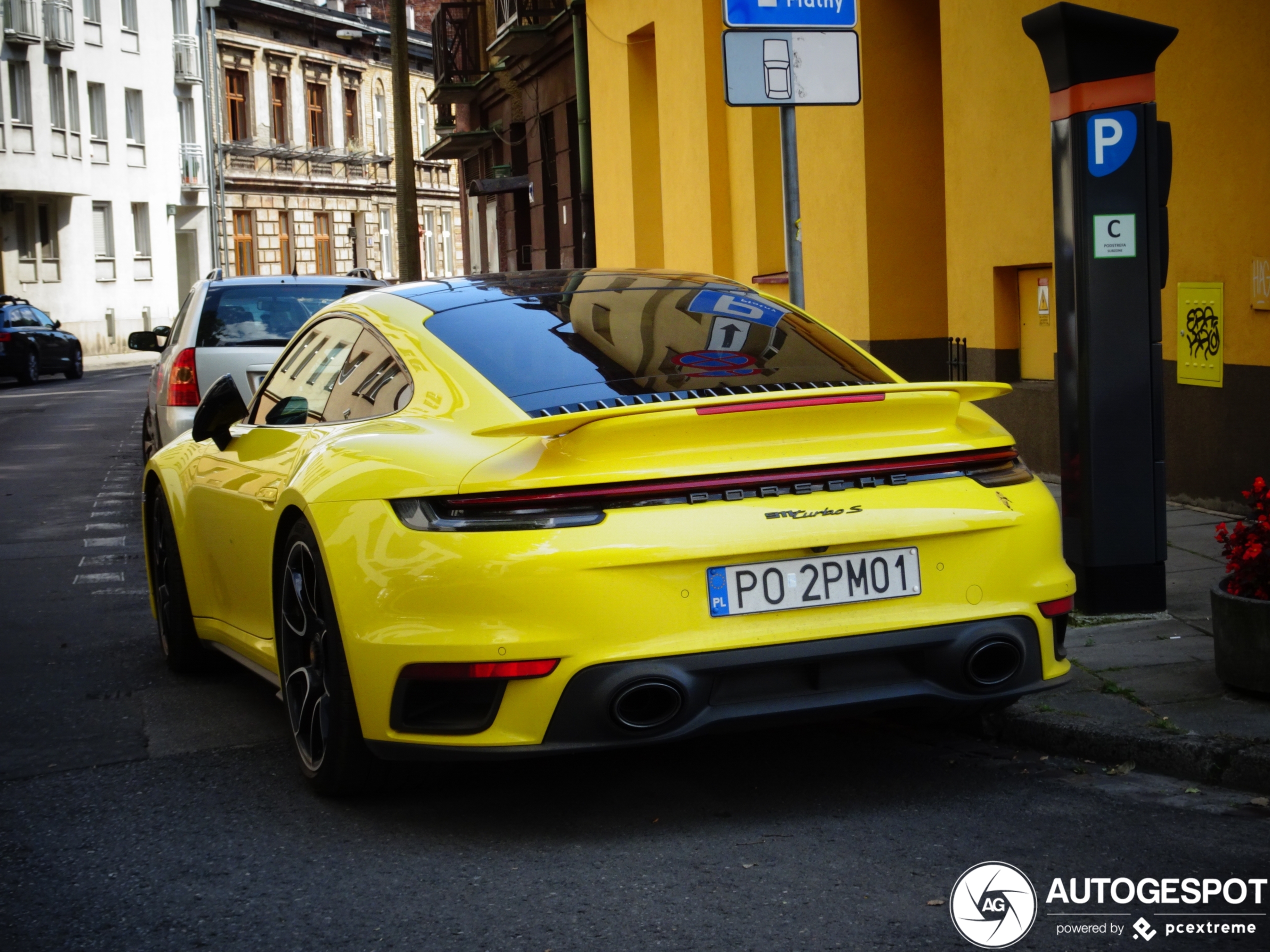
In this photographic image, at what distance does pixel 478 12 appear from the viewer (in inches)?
1244

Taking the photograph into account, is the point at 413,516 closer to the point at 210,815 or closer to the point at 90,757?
the point at 210,815

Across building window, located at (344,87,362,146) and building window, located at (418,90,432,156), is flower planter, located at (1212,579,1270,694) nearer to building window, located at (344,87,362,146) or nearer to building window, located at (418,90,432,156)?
building window, located at (344,87,362,146)

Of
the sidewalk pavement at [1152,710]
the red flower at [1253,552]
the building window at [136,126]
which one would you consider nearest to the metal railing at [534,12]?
the sidewalk pavement at [1152,710]

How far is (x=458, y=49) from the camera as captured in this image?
105ft

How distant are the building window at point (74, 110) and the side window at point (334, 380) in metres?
50.2

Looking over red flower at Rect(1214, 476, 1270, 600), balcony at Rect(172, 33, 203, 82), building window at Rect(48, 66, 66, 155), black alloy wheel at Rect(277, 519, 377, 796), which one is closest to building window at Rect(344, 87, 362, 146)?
balcony at Rect(172, 33, 203, 82)

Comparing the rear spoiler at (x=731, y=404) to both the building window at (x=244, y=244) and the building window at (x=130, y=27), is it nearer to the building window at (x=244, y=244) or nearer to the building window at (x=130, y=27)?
the building window at (x=130, y=27)

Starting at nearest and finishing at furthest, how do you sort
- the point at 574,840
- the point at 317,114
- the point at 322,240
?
the point at 574,840, the point at 322,240, the point at 317,114

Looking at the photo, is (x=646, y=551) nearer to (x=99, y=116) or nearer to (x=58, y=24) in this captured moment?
(x=58, y=24)

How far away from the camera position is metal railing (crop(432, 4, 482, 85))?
31562 millimetres

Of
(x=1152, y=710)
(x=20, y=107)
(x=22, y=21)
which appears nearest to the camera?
(x=1152, y=710)

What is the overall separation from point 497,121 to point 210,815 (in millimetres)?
27268

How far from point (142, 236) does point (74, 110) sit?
5.55 m

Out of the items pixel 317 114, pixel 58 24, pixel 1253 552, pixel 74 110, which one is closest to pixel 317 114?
pixel 317 114
